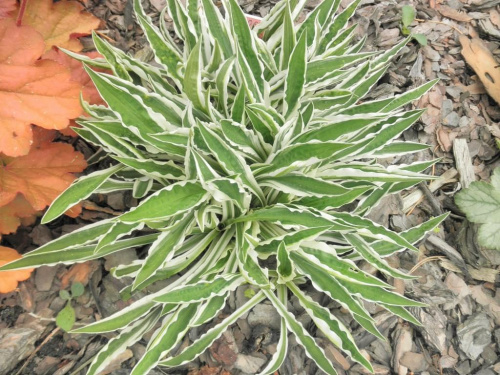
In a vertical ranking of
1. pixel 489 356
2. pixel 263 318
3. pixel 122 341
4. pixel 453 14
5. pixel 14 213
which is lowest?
pixel 489 356

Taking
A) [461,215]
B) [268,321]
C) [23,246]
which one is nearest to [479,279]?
[461,215]

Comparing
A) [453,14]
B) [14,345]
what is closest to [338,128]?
[14,345]

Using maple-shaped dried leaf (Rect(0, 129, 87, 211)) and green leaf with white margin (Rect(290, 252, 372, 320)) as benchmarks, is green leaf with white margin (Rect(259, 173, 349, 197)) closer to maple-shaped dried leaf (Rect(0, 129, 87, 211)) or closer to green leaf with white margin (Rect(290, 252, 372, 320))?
green leaf with white margin (Rect(290, 252, 372, 320))

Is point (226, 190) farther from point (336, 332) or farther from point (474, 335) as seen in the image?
point (474, 335)

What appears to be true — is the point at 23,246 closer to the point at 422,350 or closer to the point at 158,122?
the point at 158,122

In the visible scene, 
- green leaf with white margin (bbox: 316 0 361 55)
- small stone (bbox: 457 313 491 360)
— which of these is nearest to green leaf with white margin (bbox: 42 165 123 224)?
green leaf with white margin (bbox: 316 0 361 55)

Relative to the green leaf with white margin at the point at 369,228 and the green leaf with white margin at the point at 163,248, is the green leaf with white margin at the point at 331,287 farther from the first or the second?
the green leaf with white margin at the point at 163,248
